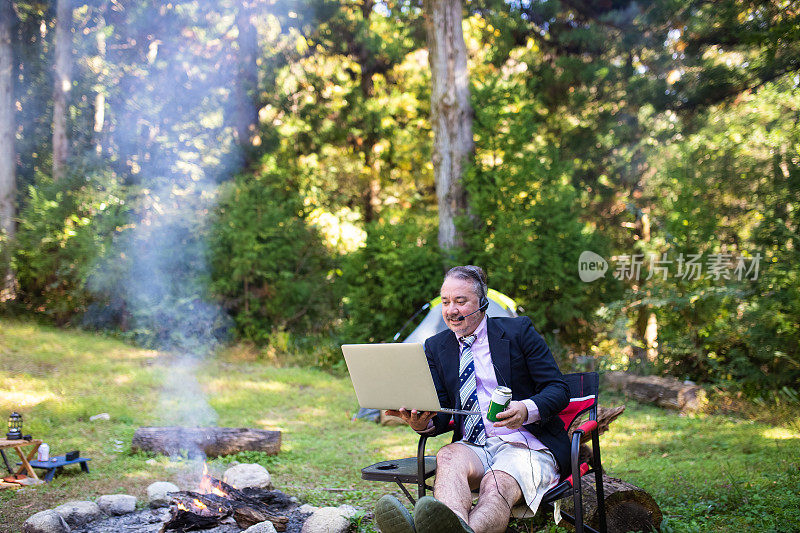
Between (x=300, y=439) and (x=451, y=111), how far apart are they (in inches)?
214

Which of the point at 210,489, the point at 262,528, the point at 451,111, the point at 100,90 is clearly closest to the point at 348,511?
the point at 262,528

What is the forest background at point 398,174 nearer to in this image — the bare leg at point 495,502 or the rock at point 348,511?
the rock at point 348,511

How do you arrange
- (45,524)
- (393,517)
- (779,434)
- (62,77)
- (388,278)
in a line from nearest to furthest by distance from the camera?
(393,517) → (45,524) → (779,434) → (388,278) → (62,77)

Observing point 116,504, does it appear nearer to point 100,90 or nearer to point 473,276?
point 473,276

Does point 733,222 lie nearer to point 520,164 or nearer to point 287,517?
point 520,164

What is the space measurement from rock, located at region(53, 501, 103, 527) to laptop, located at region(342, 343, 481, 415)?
5.98ft

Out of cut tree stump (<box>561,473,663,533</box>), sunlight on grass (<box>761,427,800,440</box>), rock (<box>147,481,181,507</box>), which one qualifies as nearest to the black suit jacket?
cut tree stump (<box>561,473,663,533</box>)

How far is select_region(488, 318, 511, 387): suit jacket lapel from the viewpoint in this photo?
8.81ft

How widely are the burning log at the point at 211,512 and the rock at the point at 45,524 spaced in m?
0.50

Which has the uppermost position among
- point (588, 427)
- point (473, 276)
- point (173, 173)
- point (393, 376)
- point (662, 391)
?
point (173, 173)

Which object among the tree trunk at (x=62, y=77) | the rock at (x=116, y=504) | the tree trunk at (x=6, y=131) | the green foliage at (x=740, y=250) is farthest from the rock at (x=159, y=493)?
the tree trunk at (x=62, y=77)

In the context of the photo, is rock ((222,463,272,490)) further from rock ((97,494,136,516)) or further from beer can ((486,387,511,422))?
beer can ((486,387,511,422))

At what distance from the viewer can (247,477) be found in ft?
13.0

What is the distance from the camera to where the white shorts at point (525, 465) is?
2.47 meters
